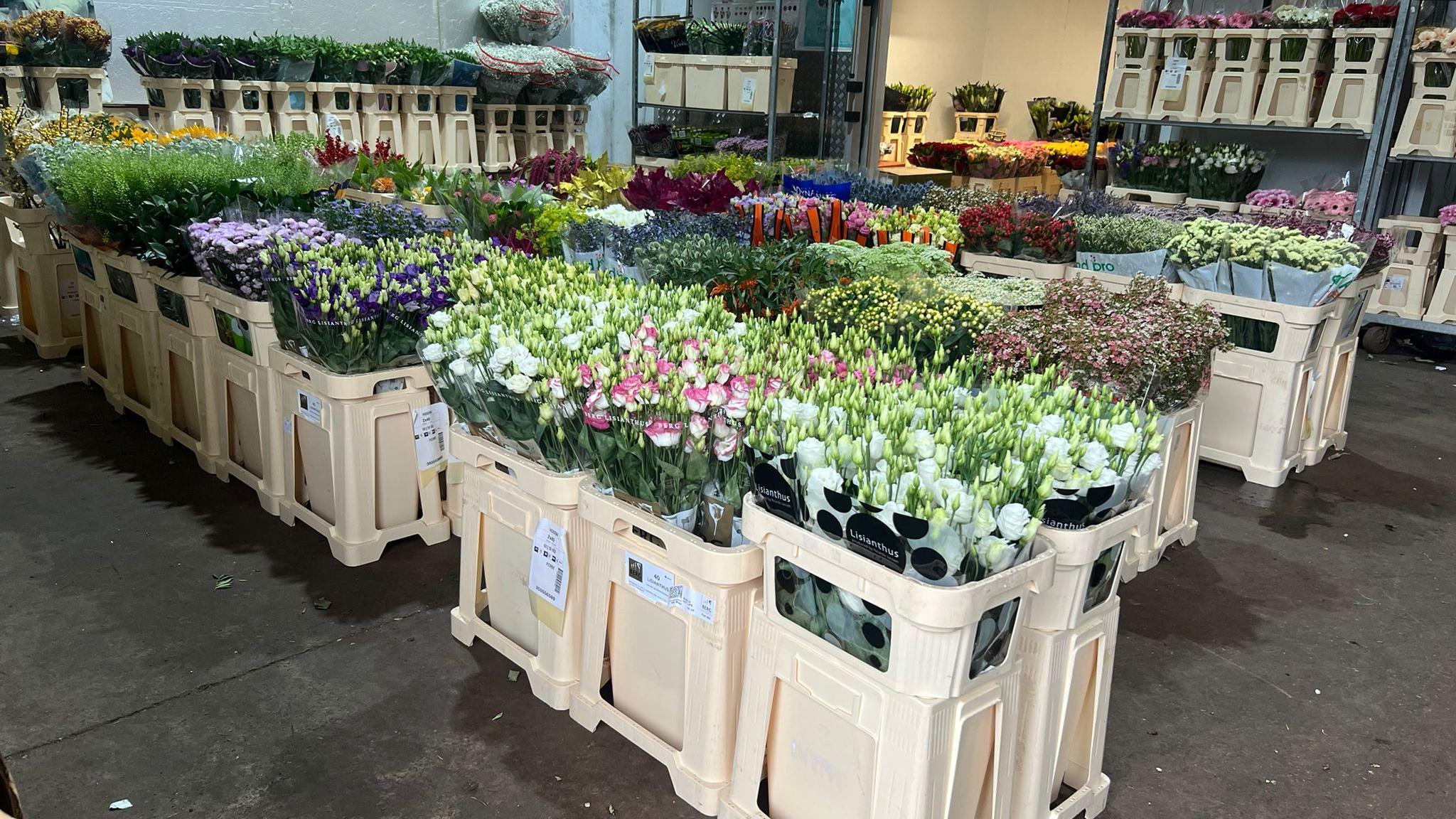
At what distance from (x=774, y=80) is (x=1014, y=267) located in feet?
8.96

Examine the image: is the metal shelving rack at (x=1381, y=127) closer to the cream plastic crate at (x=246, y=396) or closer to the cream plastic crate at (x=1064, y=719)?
the cream plastic crate at (x=1064, y=719)

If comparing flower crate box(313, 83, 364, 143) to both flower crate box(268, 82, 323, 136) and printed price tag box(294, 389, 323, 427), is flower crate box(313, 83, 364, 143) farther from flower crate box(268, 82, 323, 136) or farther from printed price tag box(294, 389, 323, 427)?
printed price tag box(294, 389, 323, 427)

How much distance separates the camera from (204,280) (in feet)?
11.2

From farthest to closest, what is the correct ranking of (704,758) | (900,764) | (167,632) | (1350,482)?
(1350,482), (167,632), (704,758), (900,764)

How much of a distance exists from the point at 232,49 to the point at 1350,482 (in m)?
6.28

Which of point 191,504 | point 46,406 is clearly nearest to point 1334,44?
point 191,504

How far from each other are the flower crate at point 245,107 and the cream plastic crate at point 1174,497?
17.7ft

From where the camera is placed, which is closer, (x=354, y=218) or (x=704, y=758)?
(x=704, y=758)

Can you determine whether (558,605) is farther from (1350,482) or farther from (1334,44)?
(1334,44)

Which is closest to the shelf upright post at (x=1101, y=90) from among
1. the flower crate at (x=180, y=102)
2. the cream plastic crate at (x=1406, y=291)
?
the cream plastic crate at (x=1406, y=291)

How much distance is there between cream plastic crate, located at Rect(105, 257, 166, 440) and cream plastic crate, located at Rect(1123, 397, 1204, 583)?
11.4 feet

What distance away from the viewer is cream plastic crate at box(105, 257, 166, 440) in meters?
3.81

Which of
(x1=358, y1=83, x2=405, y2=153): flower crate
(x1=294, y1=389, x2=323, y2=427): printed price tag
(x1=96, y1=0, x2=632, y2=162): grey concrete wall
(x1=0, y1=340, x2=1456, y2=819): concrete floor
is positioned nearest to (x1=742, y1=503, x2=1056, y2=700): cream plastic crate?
(x1=0, y1=340, x2=1456, y2=819): concrete floor

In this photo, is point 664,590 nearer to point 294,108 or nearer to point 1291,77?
point 1291,77
